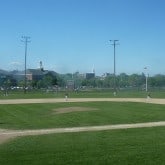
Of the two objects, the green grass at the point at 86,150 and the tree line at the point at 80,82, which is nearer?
the green grass at the point at 86,150

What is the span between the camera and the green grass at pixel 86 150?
12.0 m

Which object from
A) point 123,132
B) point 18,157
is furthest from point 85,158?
point 123,132

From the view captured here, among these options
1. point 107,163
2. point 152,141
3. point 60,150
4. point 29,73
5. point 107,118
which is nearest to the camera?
point 107,163

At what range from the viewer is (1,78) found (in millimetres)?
166875

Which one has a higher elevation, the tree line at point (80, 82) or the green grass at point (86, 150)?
the tree line at point (80, 82)

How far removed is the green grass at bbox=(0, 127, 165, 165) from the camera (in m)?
12.0

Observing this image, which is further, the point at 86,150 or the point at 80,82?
the point at 80,82

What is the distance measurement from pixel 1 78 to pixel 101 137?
152 metres

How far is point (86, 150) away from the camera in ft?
45.3

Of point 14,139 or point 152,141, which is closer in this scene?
point 152,141

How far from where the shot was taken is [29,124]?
24.9 metres

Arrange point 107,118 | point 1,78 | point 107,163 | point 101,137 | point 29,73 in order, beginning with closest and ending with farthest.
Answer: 1. point 107,163
2. point 101,137
3. point 107,118
4. point 1,78
5. point 29,73

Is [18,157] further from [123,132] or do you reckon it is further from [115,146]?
[123,132]

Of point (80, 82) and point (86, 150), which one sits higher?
point (80, 82)
